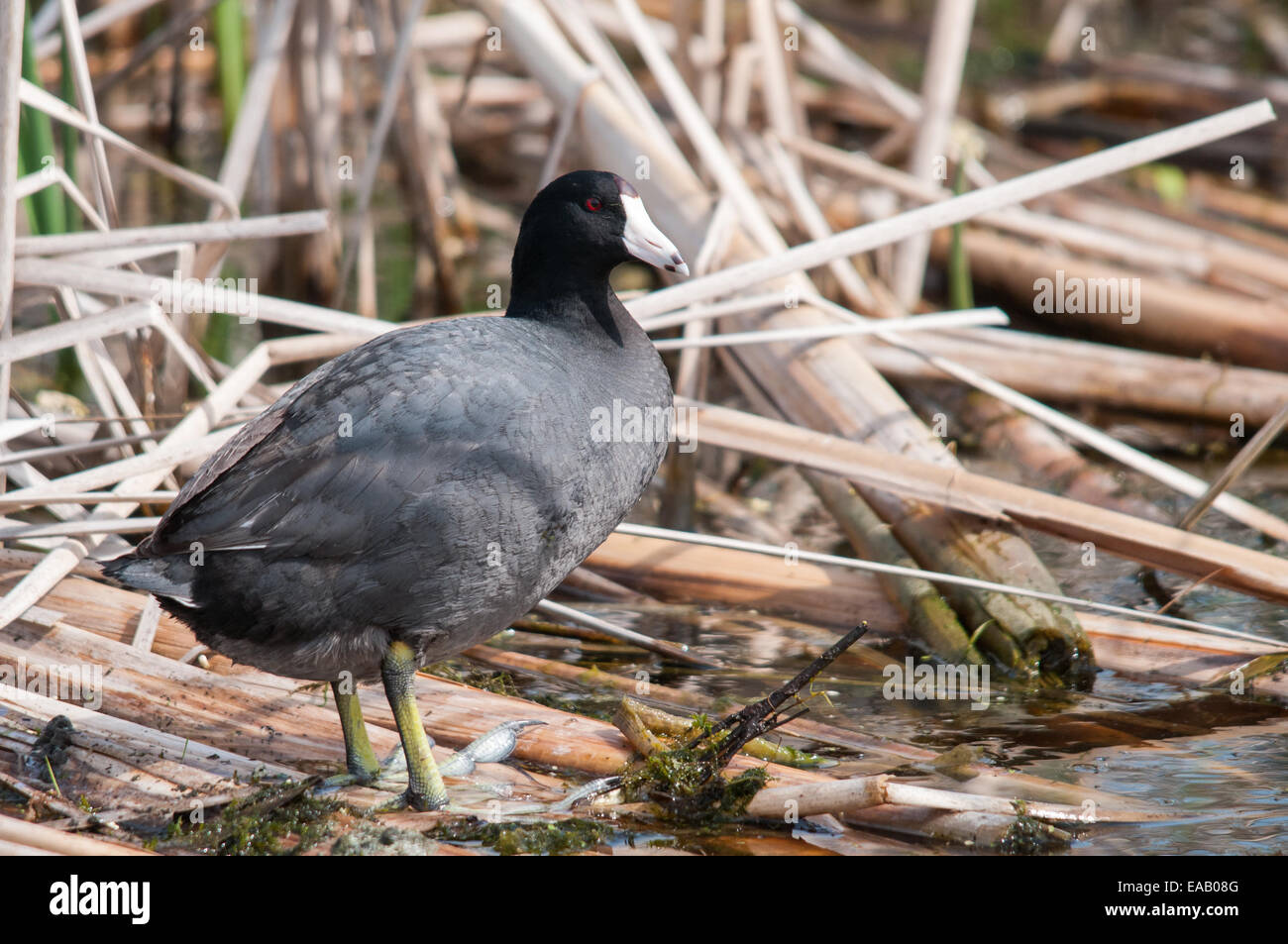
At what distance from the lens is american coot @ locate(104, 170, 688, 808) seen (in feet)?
9.24

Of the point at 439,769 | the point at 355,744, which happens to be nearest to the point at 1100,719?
the point at 439,769

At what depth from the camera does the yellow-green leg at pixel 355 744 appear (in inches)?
124

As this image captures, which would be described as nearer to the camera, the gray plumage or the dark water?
the gray plumage

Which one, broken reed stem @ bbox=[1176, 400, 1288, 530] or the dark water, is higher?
broken reed stem @ bbox=[1176, 400, 1288, 530]

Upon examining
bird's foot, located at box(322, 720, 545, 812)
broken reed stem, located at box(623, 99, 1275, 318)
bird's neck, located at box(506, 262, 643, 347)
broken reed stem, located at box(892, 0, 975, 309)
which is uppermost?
broken reed stem, located at box(892, 0, 975, 309)

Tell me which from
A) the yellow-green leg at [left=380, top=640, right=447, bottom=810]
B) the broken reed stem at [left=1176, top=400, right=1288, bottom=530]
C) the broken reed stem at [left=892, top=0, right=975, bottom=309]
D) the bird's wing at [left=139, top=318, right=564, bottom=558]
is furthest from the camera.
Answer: the broken reed stem at [left=892, top=0, right=975, bottom=309]

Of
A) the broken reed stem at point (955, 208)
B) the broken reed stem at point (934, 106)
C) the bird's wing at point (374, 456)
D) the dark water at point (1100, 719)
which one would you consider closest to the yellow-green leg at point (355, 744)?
the bird's wing at point (374, 456)

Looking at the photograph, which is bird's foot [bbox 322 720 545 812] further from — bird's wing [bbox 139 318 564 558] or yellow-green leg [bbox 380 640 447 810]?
bird's wing [bbox 139 318 564 558]

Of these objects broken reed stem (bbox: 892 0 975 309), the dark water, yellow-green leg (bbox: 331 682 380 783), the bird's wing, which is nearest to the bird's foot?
yellow-green leg (bbox: 331 682 380 783)

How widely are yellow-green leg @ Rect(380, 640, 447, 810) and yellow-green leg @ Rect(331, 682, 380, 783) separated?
0.58ft

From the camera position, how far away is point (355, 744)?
3.16 m

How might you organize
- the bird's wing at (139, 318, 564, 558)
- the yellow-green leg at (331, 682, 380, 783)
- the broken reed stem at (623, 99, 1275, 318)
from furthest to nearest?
the broken reed stem at (623, 99, 1275, 318) < the yellow-green leg at (331, 682, 380, 783) < the bird's wing at (139, 318, 564, 558)

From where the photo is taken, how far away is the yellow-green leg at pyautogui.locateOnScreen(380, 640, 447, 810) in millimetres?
2939

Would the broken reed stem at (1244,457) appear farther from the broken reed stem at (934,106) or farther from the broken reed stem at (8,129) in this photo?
the broken reed stem at (8,129)
